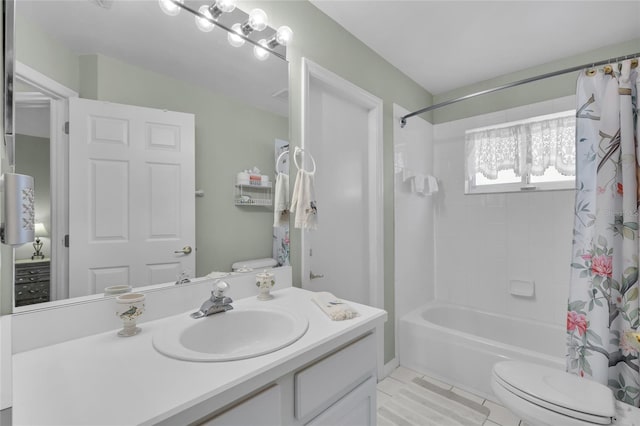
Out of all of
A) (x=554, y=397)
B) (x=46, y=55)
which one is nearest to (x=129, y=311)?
(x=46, y=55)

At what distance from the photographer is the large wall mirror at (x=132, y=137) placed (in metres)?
0.85

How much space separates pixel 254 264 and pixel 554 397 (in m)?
1.44

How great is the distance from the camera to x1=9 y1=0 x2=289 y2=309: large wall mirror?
850 mm

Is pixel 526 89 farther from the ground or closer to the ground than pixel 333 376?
farther from the ground

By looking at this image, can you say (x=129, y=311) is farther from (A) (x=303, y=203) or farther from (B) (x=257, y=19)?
(B) (x=257, y=19)

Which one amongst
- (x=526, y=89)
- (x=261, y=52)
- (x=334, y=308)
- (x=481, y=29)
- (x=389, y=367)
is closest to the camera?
Result: (x=334, y=308)

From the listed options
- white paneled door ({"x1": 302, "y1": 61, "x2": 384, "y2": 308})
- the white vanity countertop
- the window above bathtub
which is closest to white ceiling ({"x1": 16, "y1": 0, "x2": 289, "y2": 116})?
white paneled door ({"x1": 302, "y1": 61, "x2": 384, "y2": 308})

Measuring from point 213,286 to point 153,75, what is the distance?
0.85 metres

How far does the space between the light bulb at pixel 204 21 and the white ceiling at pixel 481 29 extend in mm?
751

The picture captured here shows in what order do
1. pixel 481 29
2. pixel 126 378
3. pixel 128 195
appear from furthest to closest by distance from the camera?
pixel 481 29 < pixel 128 195 < pixel 126 378

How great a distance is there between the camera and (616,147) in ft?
4.71

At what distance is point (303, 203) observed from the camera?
1479mm

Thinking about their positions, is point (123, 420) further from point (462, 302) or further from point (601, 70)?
point (462, 302)

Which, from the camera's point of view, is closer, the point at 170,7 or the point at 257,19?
the point at 170,7
